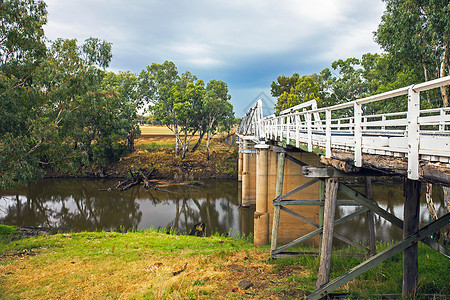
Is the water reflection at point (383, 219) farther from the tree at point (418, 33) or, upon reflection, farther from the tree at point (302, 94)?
the tree at point (302, 94)

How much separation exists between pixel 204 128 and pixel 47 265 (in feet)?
113

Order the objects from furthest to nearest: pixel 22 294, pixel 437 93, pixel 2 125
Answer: pixel 437 93, pixel 2 125, pixel 22 294

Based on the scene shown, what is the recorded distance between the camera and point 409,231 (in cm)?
625

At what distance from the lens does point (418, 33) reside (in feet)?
47.9

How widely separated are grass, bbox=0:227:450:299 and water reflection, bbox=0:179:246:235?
7.10 metres

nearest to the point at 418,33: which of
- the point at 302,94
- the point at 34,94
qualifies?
the point at 34,94

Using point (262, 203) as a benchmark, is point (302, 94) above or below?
above

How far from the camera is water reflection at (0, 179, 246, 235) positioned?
20.3 metres

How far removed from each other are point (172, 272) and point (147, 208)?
52.3 ft

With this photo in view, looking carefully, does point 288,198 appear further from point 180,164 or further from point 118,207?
point 180,164

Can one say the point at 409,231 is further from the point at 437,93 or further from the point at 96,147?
the point at 96,147

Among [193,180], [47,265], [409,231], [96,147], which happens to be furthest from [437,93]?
[96,147]

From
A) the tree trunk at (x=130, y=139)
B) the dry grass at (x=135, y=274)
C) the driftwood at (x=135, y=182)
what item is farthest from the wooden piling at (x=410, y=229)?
the tree trunk at (x=130, y=139)

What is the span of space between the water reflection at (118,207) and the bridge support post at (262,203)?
360 cm
